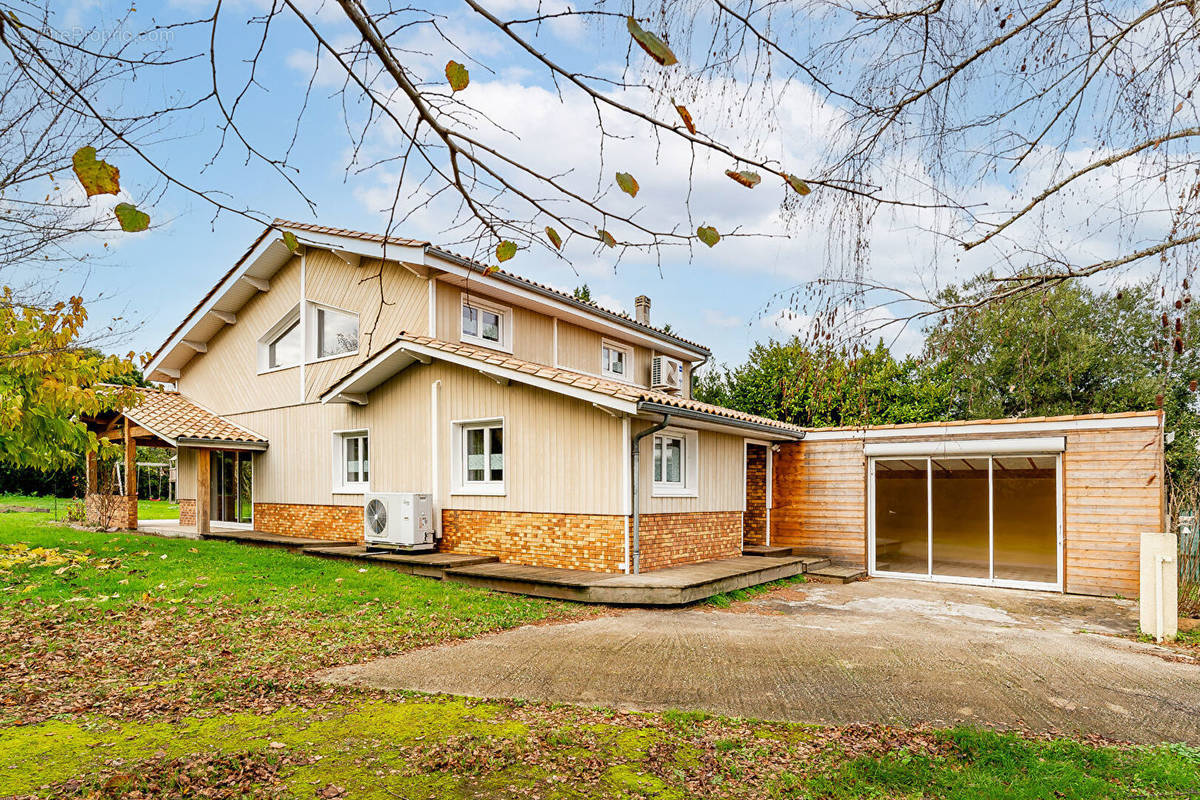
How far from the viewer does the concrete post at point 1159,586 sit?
332 inches

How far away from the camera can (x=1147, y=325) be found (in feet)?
10.0

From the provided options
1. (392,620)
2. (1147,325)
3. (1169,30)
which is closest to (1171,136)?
(1169,30)

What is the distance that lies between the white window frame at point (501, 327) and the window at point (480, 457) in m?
1.95

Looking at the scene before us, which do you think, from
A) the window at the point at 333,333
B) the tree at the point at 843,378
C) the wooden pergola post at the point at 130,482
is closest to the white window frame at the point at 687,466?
the window at the point at 333,333

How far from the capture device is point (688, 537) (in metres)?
12.0

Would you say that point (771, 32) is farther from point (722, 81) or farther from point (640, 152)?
point (640, 152)

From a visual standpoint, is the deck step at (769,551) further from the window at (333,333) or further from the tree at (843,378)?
the tree at (843,378)

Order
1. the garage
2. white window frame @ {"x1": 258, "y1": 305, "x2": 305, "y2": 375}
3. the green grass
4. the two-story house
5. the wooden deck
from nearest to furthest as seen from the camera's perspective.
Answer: the wooden deck → the two-story house → the garage → white window frame @ {"x1": 258, "y1": 305, "x2": 305, "y2": 375} → the green grass

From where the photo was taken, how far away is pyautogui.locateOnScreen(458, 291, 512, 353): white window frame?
13.1 metres

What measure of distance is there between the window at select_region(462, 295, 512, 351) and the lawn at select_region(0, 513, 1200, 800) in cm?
695

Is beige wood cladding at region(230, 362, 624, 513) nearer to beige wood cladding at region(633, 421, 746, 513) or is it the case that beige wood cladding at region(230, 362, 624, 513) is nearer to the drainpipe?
the drainpipe

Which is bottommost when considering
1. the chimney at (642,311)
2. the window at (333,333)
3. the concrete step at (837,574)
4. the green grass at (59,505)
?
the green grass at (59,505)

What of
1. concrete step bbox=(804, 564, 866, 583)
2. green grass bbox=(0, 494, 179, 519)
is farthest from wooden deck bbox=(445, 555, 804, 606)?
green grass bbox=(0, 494, 179, 519)

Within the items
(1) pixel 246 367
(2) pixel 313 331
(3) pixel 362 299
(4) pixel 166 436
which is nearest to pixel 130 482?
(4) pixel 166 436
